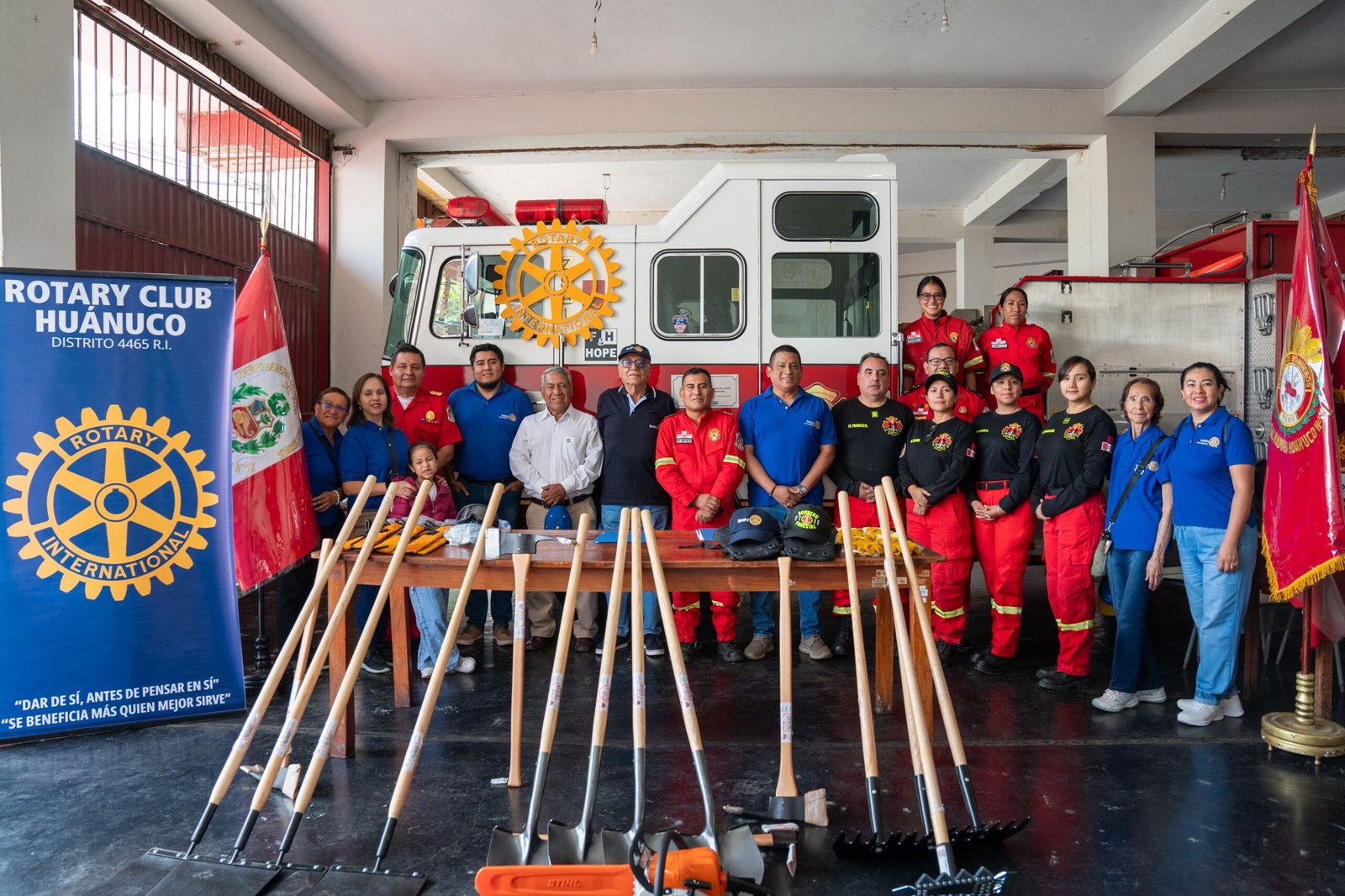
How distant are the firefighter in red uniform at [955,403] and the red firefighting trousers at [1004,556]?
0.64 meters

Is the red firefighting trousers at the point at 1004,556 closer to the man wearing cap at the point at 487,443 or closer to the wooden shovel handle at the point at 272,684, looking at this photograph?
the man wearing cap at the point at 487,443

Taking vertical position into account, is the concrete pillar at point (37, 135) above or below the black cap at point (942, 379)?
above

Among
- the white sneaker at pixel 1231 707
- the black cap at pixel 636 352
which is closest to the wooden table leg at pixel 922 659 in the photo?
the white sneaker at pixel 1231 707

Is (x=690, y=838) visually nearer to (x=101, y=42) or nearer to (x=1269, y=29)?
(x=101, y=42)

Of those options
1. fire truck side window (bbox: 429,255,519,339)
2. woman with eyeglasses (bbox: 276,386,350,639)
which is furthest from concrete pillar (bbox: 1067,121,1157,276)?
woman with eyeglasses (bbox: 276,386,350,639)

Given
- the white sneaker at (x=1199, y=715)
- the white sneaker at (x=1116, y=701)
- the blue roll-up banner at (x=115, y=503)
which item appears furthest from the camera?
the white sneaker at (x=1116, y=701)

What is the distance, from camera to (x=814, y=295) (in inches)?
221

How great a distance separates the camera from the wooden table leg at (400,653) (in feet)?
13.5

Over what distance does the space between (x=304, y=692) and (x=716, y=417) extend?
2.88 metres

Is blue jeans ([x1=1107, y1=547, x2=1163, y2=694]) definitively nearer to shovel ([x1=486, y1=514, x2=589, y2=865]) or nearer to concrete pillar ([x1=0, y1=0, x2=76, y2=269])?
shovel ([x1=486, y1=514, x2=589, y2=865])

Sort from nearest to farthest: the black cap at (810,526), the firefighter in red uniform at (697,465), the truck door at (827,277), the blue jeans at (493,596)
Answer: the black cap at (810,526)
the firefighter in red uniform at (697,465)
the blue jeans at (493,596)
the truck door at (827,277)

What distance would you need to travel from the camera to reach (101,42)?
5.89 meters

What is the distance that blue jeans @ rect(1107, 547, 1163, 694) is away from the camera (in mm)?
4188

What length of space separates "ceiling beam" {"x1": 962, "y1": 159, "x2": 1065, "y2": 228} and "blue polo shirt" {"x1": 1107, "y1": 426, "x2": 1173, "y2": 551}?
697 centimetres
